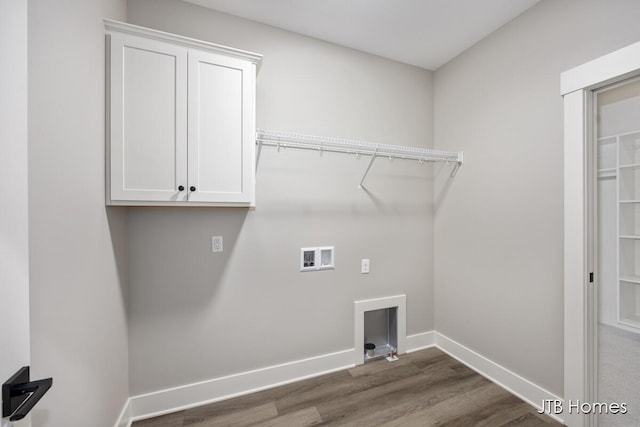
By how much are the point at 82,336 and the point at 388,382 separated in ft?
6.64

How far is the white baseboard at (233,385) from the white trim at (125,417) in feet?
0.11

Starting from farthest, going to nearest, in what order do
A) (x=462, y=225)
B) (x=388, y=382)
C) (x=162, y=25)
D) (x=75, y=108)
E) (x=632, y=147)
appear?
(x=462, y=225), (x=388, y=382), (x=162, y=25), (x=632, y=147), (x=75, y=108)

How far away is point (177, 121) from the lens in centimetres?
148

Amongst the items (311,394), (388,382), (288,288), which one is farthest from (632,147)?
(311,394)

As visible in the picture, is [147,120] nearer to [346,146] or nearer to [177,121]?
[177,121]

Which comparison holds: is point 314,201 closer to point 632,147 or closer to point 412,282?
point 412,282

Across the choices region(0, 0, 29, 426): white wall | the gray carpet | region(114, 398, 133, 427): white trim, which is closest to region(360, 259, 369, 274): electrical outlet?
the gray carpet

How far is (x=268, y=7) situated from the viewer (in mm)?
1870

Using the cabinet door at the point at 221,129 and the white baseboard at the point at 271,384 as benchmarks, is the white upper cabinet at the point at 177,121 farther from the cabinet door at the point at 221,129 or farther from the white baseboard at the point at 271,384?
the white baseboard at the point at 271,384

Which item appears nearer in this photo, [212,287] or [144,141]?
[144,141]

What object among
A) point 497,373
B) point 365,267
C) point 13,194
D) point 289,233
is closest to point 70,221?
point 13,194

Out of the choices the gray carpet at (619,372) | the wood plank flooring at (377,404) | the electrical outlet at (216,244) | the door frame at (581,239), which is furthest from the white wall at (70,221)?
the gray carpet at (619,372)

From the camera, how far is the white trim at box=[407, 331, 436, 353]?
2.54m

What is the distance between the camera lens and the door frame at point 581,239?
157 centimetres
